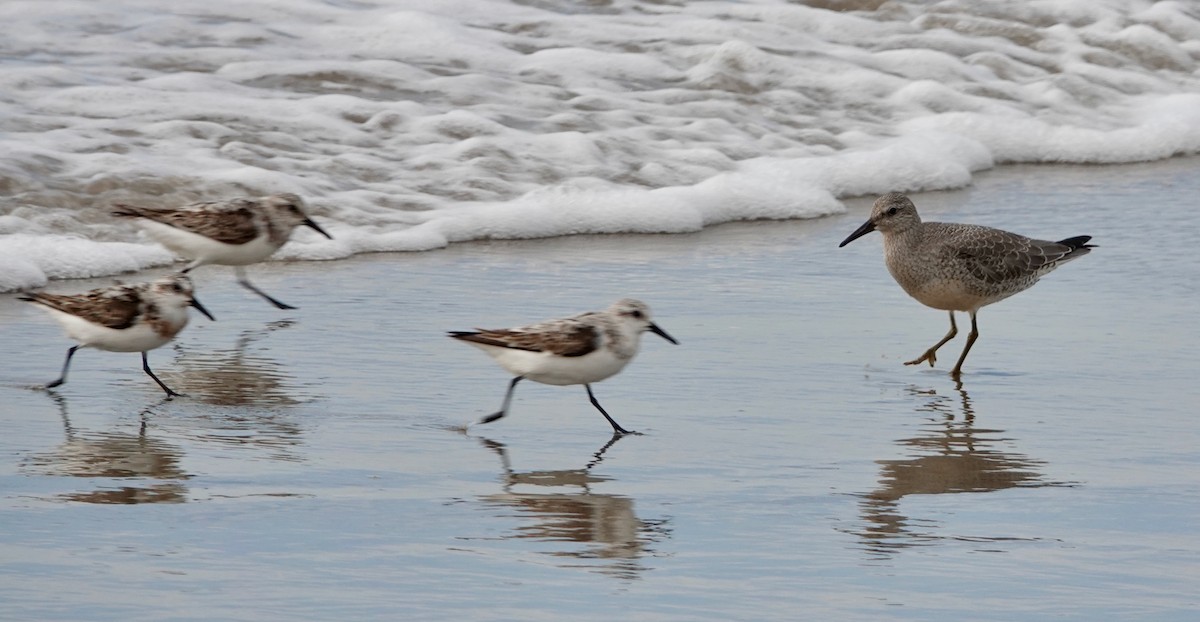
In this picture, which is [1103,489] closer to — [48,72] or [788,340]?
[788,340]

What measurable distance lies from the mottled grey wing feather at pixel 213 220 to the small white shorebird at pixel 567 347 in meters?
2.79

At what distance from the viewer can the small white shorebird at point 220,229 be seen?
8.53 meters

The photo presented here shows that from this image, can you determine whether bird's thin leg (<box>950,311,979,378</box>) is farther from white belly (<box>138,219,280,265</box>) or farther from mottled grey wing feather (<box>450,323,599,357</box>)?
white belly (<box>138,219,280,265</box>)

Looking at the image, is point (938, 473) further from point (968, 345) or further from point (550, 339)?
point (968, 345)

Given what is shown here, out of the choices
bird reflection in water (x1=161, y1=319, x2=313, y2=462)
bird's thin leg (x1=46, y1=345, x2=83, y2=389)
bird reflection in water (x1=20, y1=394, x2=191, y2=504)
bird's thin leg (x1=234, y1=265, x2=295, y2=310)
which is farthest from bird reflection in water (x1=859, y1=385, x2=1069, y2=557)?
bird's thin leg (x1=234, y1=265, x2=295, y2=310)

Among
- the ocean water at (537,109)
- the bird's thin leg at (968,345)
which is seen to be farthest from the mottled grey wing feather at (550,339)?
the ocean water at (537,109)

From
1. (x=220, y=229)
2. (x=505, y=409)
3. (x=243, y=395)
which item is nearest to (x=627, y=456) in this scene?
(x=505, y=409)

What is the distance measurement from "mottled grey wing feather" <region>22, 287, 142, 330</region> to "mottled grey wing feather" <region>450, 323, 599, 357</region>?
1420 mm

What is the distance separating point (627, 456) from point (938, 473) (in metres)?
1.01

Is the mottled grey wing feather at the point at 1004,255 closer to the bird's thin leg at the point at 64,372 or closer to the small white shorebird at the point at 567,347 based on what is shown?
the small white shorebird at the point at 567,347

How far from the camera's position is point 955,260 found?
7.66 meters

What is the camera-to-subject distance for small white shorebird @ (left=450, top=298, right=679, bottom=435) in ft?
19.8

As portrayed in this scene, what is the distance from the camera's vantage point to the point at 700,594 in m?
4.39

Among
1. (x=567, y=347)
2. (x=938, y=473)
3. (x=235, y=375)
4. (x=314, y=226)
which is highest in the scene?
(x=567, y=347)
